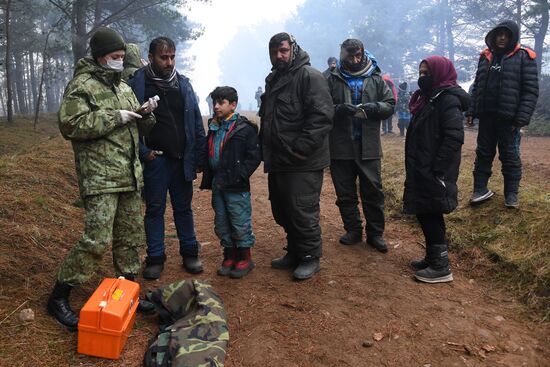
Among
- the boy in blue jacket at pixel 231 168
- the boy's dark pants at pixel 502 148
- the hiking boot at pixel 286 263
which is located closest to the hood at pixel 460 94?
→ the boy's dark pants at pixel 502 148

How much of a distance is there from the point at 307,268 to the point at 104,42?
9.24 feet

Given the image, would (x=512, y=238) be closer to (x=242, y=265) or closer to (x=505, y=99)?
(x=505, y=99)

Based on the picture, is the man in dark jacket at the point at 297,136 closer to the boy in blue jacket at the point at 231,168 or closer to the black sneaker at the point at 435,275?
the boy in blue jacket at the point at 231,168

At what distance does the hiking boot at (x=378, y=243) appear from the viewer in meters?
4.91

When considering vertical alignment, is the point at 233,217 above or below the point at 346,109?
below

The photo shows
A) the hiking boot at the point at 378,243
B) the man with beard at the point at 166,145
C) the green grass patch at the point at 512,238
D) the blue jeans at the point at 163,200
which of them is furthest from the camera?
the hiking boot at the point at 378,243

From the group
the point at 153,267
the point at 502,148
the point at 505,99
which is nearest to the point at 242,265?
the point at 153,267

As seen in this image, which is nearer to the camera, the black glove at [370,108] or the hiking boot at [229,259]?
the hiking boot at [229,259]

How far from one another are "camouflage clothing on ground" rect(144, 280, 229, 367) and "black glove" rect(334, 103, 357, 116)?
2.47 metres

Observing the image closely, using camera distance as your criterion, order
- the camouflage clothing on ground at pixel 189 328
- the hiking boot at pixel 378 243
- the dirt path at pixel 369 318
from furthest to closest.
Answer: the hiking boot at pixel 378 243 < the dirt path at pixel 369 318 < the camouflage clothing on ground at pixel 189 328

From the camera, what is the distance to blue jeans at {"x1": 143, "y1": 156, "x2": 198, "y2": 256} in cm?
408

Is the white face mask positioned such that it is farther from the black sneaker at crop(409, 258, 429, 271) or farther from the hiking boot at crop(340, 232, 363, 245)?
the black sneaker at crop(409, 258, 429, 271)

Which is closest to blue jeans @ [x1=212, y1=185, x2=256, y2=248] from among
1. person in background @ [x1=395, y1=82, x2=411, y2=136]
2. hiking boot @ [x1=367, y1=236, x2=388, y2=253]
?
hiking boot @ [x1=367, y1=236, x2=388, y2=253]

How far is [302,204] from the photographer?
414cm
